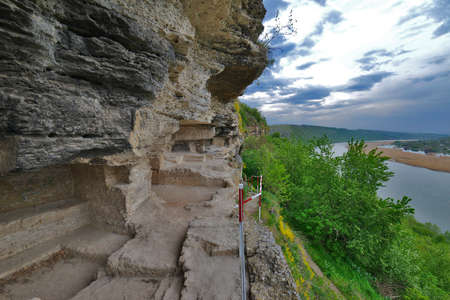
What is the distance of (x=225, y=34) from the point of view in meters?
4.13

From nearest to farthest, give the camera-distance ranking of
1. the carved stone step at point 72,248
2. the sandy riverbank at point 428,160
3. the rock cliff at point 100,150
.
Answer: the rock cliff at point 100,150 → the carved stone step at point 72,248 → the sandy riverbank at point 428,160

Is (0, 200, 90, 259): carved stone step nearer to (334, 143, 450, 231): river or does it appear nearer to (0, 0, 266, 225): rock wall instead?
(0, 0, 266, 225): rock wall

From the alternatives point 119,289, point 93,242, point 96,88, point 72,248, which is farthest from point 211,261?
point 96,88

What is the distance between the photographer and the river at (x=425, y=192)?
66.8 ft

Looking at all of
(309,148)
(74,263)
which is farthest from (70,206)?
(309,148)

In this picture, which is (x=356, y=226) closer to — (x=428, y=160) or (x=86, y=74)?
(x=86, y=74)

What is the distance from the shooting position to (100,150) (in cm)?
230

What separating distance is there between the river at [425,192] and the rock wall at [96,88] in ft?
61.0

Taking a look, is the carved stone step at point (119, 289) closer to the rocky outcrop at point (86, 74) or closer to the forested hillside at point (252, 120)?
the rocky outcrop at point (86, 74)

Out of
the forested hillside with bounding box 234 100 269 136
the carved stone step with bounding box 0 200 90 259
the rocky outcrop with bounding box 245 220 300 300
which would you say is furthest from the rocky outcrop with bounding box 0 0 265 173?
the forested hillside with bounding box 234 100 269 136

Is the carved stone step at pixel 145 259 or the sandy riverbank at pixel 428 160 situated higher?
the carved stone step at pixel 145 259

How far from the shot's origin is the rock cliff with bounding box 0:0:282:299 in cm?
166

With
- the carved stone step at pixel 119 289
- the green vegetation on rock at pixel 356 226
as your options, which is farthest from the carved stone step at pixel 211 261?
the green vegetation on rock at pixel 356 226

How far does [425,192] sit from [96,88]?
3645 centimetres
